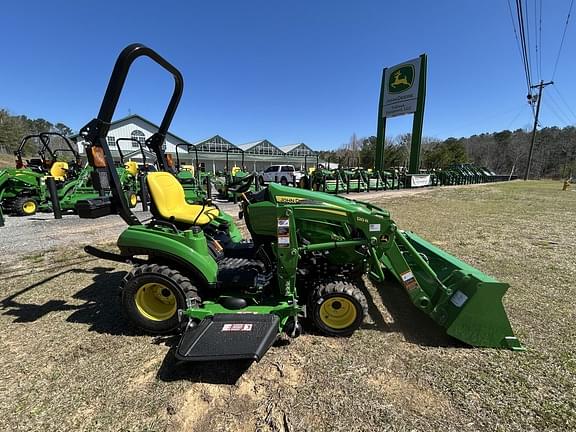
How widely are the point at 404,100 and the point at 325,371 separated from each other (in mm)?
24232

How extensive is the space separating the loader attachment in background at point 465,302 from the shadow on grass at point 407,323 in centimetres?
19

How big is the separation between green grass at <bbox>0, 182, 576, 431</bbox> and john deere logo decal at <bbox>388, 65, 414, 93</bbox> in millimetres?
22666

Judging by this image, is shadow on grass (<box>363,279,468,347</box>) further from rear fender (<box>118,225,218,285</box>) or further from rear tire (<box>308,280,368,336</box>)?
rear fender (<box>118,225,218,285</box>)

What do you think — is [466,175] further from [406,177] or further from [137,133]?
[137,133]

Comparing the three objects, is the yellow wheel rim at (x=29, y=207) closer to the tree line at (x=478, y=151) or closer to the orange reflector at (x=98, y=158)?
the orange reflector at (x=98, y=158)

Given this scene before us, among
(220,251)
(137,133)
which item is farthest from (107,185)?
(137,133)

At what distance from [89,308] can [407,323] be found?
3342 mm

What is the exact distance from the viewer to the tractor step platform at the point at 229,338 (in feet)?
6.93

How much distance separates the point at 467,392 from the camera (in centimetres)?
204

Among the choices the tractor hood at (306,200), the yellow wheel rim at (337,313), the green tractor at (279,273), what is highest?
the tractor hood at (306,200)

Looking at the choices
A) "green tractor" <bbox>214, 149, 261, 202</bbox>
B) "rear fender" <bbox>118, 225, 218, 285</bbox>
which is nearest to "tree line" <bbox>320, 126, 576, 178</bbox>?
"green tractor" <bbox>214, 149, 261, 202</bbox>

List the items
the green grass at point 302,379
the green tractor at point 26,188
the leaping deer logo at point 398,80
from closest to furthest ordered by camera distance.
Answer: the green grass at point 302,379 → the green tractor at point 26,188 → the leaping deer logo at point 398,80

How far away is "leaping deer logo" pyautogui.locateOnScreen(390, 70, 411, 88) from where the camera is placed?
74.1 ft

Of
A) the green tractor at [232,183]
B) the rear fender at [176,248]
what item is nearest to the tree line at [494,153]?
the green tractor at [232,183]
